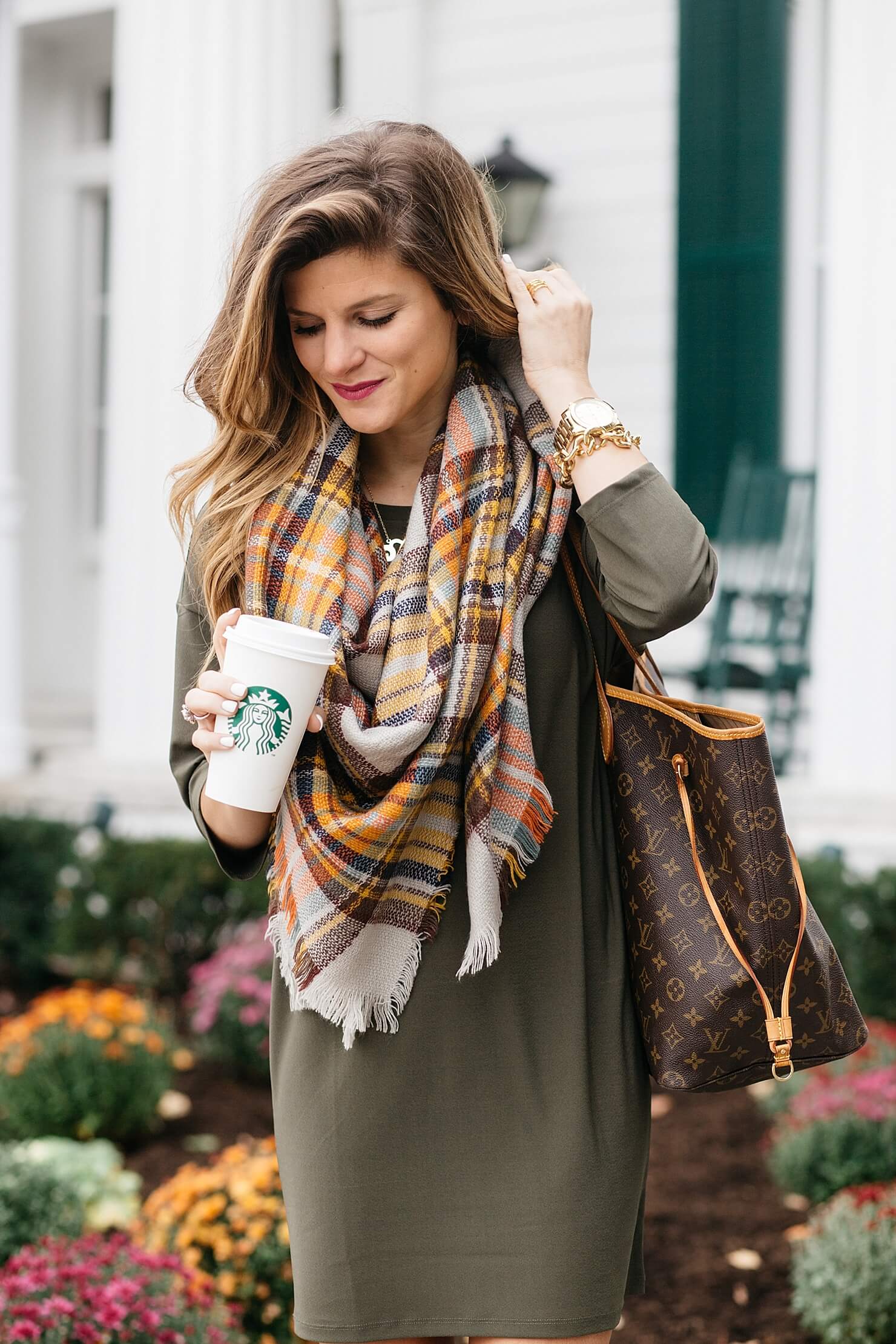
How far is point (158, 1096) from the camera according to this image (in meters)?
3.86

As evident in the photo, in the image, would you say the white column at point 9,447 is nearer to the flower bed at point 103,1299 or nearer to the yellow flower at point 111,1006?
the yellow flower at point 111,1006

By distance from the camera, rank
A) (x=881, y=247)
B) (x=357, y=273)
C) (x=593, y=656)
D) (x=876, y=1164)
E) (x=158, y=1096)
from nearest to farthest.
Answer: (x=357, y=273) < (x=593, y=656) < (x=876, y=1164) < (x=158, y=1096) < (x=881, y=247)

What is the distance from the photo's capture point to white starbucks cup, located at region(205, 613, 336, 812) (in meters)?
1.41

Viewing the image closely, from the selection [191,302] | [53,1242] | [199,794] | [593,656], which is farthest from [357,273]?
[191,302]

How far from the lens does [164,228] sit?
5812mm

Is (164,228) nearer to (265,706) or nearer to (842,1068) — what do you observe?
(842,1068)

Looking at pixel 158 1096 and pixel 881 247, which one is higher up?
pixel 881 247

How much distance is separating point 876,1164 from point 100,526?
6493 millimetres

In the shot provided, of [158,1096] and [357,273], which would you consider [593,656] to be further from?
[158,1096]

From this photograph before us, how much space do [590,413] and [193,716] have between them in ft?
1.87

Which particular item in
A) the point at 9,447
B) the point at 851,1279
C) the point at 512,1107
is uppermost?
the point at 9,447

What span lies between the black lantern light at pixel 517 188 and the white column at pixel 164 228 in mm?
795

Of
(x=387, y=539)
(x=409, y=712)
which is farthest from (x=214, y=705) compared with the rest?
(x=387, y=539)

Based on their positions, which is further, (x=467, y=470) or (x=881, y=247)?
(x=881, y=247)
